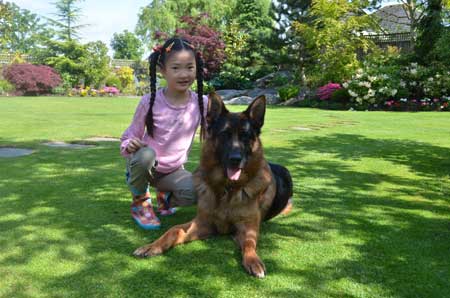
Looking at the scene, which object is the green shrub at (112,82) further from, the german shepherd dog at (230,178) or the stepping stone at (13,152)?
the german shepherd dog at (230,178)

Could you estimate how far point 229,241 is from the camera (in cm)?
348

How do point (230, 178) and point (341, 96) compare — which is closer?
point (230, 178)

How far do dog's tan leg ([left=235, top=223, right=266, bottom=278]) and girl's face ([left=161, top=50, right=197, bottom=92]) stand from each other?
1401 mm

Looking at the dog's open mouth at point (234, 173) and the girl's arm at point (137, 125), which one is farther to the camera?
the girl's arm at point (137, 125)

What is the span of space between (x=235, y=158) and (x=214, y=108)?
480 millimetres

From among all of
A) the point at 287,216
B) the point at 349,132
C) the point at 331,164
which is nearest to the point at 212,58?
the point at 349,132

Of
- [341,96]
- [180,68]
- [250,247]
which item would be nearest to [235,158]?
[250,247]

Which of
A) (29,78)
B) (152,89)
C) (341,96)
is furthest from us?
(29,78)

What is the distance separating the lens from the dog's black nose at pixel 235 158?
327 centimetres

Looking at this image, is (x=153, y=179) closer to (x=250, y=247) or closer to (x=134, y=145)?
(x=134, y=145)

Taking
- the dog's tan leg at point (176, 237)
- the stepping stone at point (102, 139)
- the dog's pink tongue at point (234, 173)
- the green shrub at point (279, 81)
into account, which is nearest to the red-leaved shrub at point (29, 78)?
the green shrub at point (279, 81)

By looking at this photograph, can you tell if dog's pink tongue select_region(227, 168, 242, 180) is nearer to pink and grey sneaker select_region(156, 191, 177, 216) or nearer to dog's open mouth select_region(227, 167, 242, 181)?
dog's open mouth select_region(227, 167, 242, 181)

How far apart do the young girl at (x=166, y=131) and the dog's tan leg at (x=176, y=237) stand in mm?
494

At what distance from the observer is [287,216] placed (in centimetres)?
416
